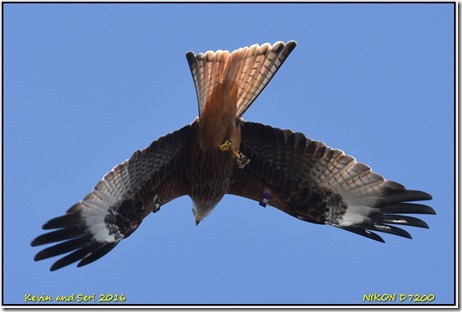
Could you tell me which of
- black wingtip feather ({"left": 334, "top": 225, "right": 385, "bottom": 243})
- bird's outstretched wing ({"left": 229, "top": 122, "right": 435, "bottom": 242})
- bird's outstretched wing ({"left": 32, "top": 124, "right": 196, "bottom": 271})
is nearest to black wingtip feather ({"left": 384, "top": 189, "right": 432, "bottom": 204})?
bird's outstretched wing ({"left": 229, "top": 122, "right": 435, "bottom": 242})

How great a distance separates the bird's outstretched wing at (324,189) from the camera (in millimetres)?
12617

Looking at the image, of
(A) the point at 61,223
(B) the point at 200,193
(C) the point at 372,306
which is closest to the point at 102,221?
(A) the point at 61,223

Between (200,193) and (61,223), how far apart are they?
1.96m

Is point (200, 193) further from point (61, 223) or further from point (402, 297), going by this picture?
point (402, 297)

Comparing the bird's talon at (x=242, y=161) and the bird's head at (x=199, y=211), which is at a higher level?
the bird's talon at (x=242, y=161)

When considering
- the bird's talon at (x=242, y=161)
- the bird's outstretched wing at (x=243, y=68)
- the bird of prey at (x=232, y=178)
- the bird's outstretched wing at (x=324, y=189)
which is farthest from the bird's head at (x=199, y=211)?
the bird's outstretched wing at (x=243, y=68)

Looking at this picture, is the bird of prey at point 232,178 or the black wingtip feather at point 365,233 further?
the black wingtip feather at point 365,233

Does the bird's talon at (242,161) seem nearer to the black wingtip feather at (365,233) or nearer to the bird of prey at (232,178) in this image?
the bird of prey at (232,178)

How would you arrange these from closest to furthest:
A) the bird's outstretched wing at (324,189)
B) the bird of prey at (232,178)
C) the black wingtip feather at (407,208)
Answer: the bird of prey at (232,178) < the black wingtip feather at (407,208) < the bird's outstretched wing at (324,189)

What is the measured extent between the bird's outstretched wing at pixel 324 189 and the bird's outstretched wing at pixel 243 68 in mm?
841

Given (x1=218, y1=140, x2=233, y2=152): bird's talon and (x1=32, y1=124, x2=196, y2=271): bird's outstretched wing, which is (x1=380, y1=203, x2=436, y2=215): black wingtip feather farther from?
(x1=32, y1=124, x2=196, y2=271): bird's outstretched wing

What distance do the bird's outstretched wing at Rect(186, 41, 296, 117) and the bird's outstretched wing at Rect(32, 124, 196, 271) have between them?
637 millimetres

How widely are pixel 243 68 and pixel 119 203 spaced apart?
2196 millimetres

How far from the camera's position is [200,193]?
12656 millimetres
